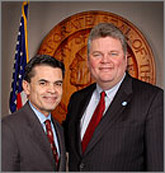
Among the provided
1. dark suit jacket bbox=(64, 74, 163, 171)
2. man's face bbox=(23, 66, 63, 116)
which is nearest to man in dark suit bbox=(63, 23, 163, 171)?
dark suit jacket bbox=(64, 74, 163, 171)

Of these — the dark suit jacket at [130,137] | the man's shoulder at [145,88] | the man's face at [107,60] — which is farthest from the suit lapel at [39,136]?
the man's shoulder at [145,88]

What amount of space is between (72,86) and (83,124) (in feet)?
5.19

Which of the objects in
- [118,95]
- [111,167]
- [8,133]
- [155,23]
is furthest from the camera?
[155,23]

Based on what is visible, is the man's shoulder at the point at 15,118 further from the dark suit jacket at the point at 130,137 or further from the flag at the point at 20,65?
the flag at the point at 20,65

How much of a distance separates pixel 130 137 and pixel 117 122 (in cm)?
12

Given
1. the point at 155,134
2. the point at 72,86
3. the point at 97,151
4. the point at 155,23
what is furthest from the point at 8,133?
the point at 155,23

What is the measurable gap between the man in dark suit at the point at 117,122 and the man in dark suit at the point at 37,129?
16 cm

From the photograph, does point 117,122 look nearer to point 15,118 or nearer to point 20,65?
point 15,118

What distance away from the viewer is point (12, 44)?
138 inches

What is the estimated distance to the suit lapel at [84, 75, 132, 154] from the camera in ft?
5.35

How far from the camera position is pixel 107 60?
1.70 m

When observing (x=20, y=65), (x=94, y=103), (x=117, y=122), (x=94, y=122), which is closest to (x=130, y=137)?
(x=117, y=122)

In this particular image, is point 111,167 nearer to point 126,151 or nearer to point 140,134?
point 126,151

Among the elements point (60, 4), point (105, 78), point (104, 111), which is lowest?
point (104, 111)
